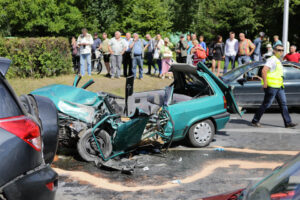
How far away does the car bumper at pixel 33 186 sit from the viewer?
3.22 m

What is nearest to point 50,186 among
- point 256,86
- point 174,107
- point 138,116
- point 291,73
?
point 138,116

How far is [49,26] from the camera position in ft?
103

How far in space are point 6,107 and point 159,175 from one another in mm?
3595

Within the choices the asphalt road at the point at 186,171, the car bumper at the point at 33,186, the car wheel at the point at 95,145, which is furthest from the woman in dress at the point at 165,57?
the car bumper at the point at 33,186

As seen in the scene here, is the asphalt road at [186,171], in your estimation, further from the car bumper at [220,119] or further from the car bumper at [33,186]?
the car bumper at [33,186]

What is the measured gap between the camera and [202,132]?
826 cm

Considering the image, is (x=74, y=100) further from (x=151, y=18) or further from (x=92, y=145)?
(x=151, y=18)

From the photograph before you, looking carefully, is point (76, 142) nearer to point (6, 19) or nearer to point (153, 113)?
point (153, 113)

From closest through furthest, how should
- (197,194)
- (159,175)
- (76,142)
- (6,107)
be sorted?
(6,107)
(197,194)
(159,175)
(76,142)

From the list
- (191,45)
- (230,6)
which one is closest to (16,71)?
(191,45)

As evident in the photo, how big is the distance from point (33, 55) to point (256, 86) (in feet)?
27.4

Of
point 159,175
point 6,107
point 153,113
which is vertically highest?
point 6,107

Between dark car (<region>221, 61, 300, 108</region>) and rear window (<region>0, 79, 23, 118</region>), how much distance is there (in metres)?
8.74

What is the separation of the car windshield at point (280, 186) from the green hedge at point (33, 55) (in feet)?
45.6
